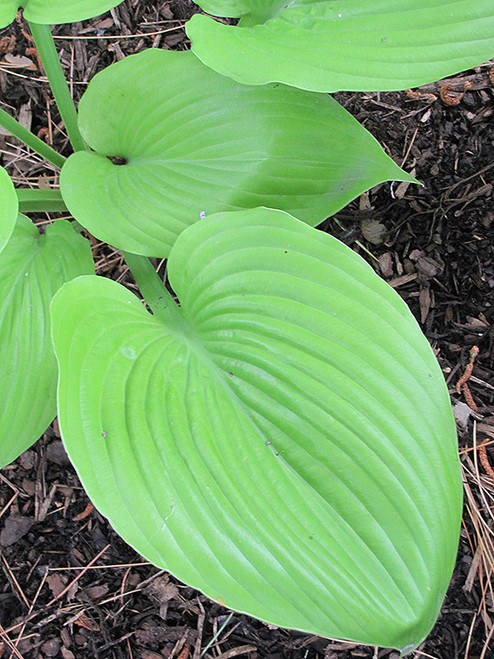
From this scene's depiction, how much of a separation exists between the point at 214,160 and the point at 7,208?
456 mm

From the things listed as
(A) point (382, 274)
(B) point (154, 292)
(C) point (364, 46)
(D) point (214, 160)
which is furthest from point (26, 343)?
(A) point (382, 274)

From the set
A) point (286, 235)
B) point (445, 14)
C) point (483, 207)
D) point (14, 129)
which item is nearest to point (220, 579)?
point (286, 235)

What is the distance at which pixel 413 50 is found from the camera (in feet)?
2.89

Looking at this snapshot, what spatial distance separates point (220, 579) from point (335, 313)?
0.42m

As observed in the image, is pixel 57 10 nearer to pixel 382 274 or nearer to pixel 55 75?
pixel 55 75

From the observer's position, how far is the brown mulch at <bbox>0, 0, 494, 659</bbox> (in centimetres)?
129

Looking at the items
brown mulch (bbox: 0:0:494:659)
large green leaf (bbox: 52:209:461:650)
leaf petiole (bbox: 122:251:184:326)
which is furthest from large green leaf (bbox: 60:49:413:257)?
brown mulch (bbox: 0:0:494:659)

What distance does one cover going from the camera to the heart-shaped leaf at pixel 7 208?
2.59 feet

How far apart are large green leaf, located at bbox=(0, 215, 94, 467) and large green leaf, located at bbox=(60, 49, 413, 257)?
153mm

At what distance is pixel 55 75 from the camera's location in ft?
3.93

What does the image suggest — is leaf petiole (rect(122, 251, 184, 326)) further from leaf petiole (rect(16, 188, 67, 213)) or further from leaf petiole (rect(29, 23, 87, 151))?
leaf petiole (rect(29, 23, 87, 151))

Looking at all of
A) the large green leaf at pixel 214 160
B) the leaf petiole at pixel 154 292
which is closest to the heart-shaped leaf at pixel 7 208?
the large green leaf at pixel 214 160

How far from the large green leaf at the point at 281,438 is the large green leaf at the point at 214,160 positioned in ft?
0.69

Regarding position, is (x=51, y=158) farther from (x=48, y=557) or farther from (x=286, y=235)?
(x=48, y=557)
